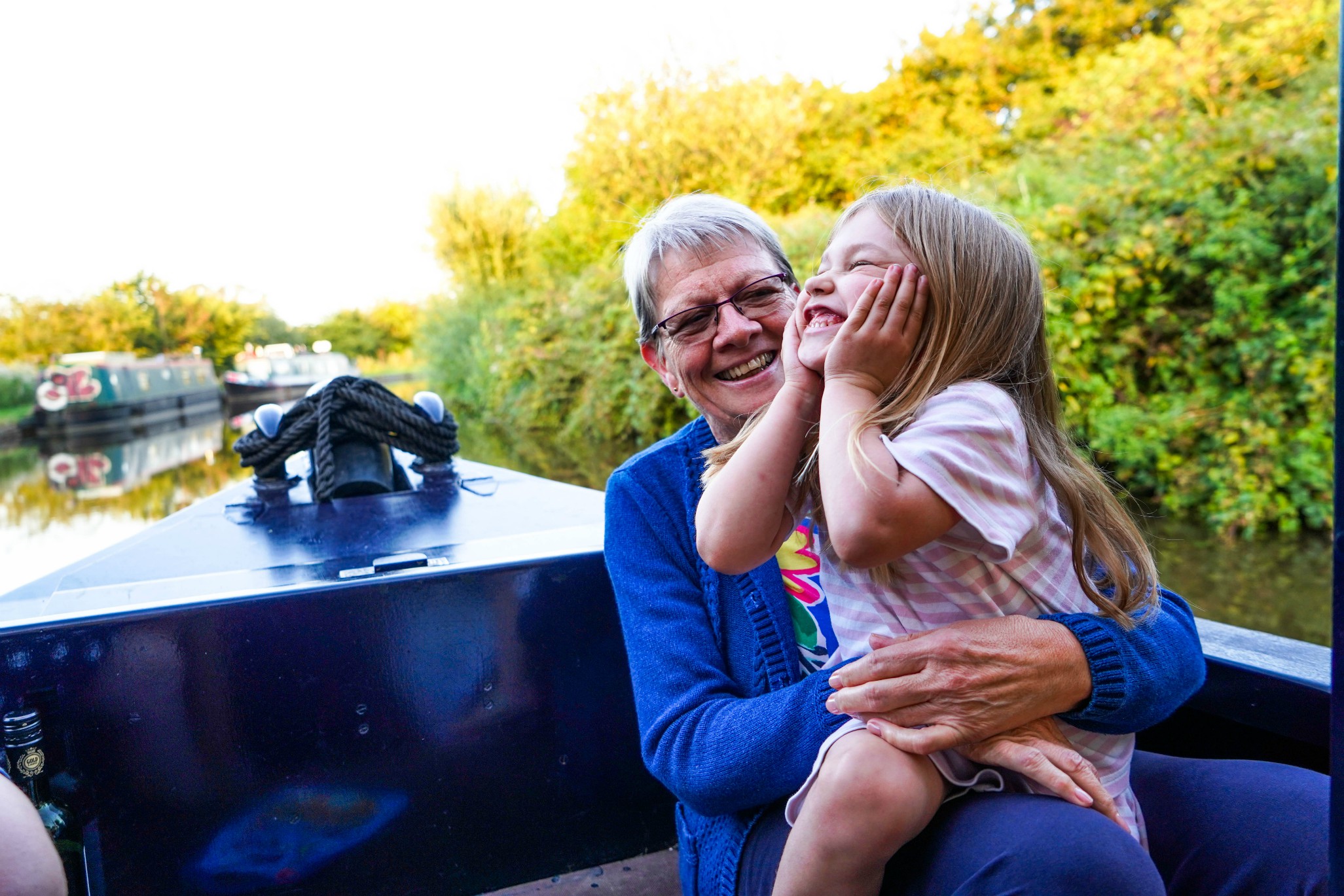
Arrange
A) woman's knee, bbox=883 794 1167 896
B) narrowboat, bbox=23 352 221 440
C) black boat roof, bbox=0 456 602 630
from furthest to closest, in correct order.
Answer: narrowboat, bbox=23 352 221 440 → black boat roof, bbox=0 456 602 630 → woman's knee, bbox=883 794 1167 896

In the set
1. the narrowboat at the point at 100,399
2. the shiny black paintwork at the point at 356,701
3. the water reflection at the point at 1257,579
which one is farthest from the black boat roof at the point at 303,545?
the narrowboat at the point at 100,399

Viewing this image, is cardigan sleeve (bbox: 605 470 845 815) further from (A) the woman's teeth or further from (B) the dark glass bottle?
(B) the dark glass bottle

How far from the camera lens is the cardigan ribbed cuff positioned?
42.6 inches

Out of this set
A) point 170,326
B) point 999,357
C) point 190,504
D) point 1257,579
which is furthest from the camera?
point 170,326

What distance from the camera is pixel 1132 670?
3.61 ft

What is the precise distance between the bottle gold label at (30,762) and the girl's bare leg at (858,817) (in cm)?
106

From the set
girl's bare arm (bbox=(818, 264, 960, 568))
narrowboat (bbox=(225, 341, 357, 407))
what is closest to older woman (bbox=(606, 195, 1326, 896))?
girl's bare arm (bbox=(818, 264, 960, 568))

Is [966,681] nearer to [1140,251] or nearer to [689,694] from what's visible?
[689,694]

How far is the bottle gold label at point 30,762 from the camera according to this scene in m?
1.27

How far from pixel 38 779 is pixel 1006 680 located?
1.35 m

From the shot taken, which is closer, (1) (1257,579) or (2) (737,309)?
(2) (737,309)

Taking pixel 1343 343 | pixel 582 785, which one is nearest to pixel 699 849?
pixel 582 785

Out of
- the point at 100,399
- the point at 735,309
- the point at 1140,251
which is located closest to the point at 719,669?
the point at 735,309

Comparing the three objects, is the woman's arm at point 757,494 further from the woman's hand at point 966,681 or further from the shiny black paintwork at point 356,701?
the shiny black paintwork at point 356,701
